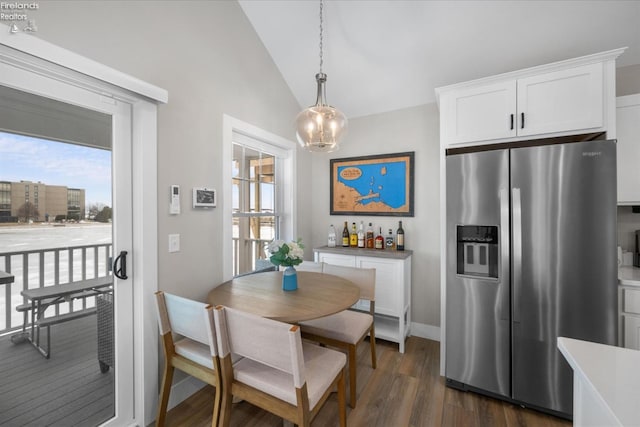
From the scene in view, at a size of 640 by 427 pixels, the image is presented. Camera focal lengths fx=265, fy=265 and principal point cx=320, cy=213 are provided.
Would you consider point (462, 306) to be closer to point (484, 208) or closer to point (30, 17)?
point (484, 208)

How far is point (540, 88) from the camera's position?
194 cm

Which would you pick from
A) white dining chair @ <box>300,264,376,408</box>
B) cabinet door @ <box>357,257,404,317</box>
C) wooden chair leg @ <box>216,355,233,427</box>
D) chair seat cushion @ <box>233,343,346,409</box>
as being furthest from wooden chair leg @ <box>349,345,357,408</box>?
cabinet door @ <box>357,257,404,317</box>

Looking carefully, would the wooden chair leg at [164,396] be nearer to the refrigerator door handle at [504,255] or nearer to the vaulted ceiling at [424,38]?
the refrigerator door handle at [504,255]

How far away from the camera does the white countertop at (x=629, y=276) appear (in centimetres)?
177

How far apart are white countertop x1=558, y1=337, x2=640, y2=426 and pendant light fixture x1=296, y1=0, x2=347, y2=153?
155 cm

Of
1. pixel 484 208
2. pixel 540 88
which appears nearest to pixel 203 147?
pixel 484 208

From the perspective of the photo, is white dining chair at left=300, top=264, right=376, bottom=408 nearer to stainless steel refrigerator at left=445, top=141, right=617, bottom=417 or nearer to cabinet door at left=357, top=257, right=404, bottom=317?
cabinet door at left=357, top=257, right=404, bottom=317

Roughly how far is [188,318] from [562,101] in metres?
2.83

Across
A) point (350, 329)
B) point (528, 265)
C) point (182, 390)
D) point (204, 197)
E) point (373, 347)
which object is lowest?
point (182, 390)

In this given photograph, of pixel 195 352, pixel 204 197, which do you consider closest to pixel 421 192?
pixel 204 197

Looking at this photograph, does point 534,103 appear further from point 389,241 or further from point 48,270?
point 48,270

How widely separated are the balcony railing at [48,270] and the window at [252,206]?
3.55 ft

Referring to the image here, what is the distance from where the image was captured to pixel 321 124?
5.88ft

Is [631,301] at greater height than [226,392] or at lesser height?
greater
